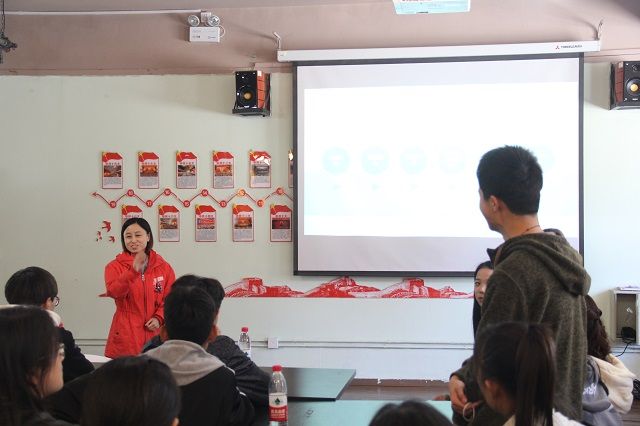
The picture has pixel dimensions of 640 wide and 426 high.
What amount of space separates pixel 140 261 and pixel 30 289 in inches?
44.7

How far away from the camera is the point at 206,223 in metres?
5.61

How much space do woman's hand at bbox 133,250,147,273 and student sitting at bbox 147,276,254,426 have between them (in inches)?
71.7

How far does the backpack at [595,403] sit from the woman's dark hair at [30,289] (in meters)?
2.27

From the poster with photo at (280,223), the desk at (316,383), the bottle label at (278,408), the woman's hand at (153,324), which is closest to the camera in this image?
the bottle label at (278,408)

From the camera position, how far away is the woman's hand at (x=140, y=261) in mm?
4086

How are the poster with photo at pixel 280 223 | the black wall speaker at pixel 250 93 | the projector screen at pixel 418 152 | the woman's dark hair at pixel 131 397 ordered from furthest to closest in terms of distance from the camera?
1. the poster with photo at pixel 280 223
2. the black wall speaker at pixel 250 93
3. the projector screen at pixel 418 152
4. the woman's dark hair at pixel 131 397

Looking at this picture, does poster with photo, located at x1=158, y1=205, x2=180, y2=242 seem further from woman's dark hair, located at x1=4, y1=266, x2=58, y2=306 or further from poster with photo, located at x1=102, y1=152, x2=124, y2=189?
woman's dark hair, located at x1=4, y1=266, x2=58, y2=306

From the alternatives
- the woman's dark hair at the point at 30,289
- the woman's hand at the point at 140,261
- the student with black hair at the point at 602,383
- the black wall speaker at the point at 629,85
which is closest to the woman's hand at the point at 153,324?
the woman's hand at the point at 140,261

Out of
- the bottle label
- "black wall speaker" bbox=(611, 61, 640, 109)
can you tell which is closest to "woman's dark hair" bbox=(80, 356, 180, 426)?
the bottle label

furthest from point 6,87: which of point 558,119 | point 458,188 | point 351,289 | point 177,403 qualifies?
point 177,403

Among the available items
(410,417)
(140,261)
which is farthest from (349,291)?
(410,417)

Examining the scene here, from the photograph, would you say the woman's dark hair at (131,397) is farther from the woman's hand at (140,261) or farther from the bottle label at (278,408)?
the woman's hand at (140,261)

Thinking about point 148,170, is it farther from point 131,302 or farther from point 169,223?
point 131,302

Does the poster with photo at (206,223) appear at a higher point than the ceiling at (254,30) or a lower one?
lower
